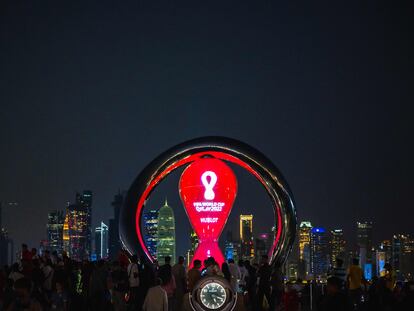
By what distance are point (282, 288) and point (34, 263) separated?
7.19 metres

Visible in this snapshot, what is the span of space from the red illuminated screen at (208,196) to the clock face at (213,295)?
17.6 meters

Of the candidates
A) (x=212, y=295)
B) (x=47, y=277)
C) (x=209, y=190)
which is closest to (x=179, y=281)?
(x=47, y=277)

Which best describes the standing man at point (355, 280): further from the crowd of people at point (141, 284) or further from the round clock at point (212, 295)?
the round clock at point (212, 295)

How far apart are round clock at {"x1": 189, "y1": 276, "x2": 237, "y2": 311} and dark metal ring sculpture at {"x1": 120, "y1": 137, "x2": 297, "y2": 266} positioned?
55.4ft

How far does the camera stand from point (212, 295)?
52.9ft

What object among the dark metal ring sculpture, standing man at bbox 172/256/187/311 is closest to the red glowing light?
the dark metal ring sculpture

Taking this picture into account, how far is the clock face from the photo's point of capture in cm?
1609

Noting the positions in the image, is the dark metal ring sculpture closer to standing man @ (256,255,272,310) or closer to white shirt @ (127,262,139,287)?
white shirt @ (127,262,139,287)

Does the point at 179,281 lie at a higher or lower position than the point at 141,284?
higher

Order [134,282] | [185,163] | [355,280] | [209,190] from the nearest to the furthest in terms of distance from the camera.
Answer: [355,280] → [134,282] → [209,190] → [185,163]

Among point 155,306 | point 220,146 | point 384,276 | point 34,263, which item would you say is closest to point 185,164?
point 220,146

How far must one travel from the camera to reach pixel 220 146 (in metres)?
34.4

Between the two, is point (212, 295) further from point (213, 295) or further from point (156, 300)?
point (156, 300)

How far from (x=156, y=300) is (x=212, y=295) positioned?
3.82 meters
